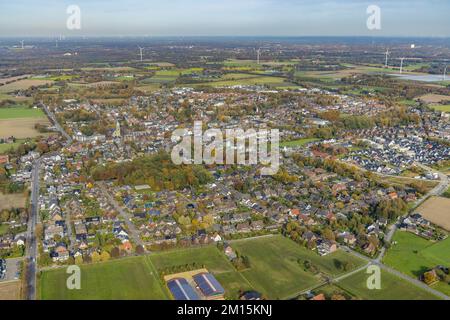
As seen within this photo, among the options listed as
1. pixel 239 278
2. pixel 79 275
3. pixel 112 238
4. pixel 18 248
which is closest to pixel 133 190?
pixel 112 238

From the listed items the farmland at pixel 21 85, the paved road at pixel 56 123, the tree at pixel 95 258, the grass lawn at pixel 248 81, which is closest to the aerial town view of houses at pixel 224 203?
the tree at pixel 95 258

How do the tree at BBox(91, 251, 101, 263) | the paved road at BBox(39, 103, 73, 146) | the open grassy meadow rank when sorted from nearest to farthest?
the tree at BBox(91, 251, 101, 263) < the open grassy meadow < the paved road at BBox(39, 103, 73, 146)

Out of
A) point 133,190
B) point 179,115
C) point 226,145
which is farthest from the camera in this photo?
point 179,115

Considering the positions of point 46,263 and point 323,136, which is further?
point 323,136

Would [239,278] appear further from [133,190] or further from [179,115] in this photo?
[179,115]

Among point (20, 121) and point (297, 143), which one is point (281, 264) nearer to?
point (297, 143)

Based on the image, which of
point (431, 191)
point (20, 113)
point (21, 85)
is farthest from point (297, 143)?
point (21, 85)

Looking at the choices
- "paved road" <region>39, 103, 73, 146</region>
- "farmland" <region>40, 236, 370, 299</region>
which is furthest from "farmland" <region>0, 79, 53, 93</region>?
"farmland" <region>40, 236, 370, 299</region>

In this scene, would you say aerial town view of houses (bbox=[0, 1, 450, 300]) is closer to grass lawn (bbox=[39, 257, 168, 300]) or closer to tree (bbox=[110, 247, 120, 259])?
grass lawn (bbox=[39, 257, 168, 300])
